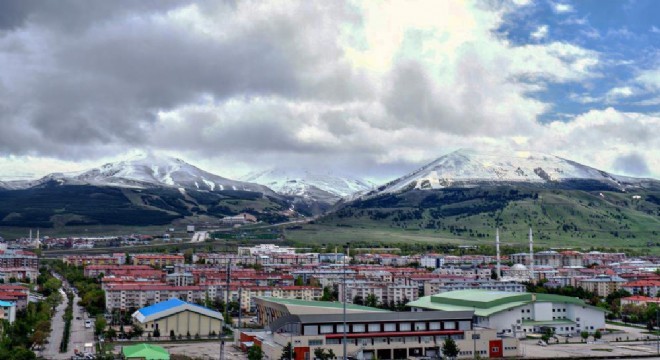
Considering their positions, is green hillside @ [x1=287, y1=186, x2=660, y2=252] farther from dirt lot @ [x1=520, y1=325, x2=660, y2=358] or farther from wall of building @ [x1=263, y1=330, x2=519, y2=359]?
wall of building @ [x1=263, y1=330, x2=519, y2=359]

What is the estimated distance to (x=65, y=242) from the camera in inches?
3445

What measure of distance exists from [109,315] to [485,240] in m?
59.2

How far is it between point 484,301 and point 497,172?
418 ft

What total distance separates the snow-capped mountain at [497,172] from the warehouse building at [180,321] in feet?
360

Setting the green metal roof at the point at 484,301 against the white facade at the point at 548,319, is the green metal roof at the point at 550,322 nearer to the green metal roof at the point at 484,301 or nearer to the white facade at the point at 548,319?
the white facade at the point at 548,319

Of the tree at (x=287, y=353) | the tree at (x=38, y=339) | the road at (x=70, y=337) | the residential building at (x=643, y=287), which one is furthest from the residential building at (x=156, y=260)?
the tree at (x=287, y=353)

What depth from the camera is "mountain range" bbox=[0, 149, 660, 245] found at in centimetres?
10562

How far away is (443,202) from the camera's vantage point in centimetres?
12681

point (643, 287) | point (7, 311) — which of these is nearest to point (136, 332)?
point (7, 311)

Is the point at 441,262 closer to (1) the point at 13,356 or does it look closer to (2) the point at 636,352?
(2) the point at 636,352

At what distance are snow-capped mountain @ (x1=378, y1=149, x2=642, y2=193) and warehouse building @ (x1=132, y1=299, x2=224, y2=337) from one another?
109851 mm

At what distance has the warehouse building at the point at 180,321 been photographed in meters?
35.3

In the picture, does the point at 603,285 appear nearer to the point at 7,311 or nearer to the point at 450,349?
the point at 450,349

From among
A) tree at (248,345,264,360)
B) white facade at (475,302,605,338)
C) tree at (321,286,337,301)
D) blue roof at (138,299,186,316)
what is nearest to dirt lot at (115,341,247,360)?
tree at (248,345,264,360)
